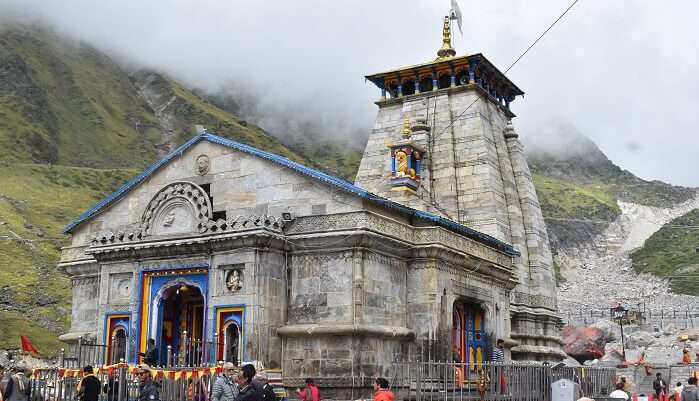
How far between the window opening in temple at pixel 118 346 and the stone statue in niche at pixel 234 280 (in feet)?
14.0

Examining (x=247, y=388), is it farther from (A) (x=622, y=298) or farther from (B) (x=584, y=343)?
(A) (x=622, y=298)

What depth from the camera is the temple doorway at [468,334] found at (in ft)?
88.3

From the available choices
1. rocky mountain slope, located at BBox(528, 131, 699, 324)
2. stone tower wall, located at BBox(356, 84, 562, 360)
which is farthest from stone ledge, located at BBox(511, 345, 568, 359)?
rocky mountain slope, located at BBox(528, 131, 699, 324)

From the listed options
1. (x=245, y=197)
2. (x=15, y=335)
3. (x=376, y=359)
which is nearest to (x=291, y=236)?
(x=245, y=197)

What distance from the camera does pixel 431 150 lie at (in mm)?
36906

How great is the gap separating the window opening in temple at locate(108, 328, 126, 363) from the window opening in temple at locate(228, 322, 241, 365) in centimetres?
402

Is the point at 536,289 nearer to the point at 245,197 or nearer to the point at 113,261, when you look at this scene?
the point at 245,197

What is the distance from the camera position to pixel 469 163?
35.8 meters

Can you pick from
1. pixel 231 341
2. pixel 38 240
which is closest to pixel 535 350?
pixel 231 341

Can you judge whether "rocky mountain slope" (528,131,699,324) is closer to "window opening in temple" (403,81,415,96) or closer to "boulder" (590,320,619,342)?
"boulder" (590,320,619,342)

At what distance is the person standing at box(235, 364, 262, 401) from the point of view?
12.1 metres

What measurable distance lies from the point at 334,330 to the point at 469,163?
1484 centimetres

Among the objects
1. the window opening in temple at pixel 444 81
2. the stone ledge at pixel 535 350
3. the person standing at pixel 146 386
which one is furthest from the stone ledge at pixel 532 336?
the person standing at pixel 146 386

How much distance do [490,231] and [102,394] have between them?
726 inches
